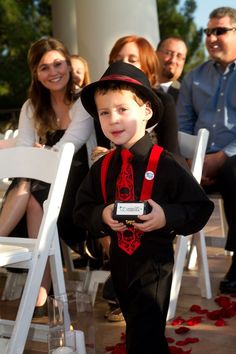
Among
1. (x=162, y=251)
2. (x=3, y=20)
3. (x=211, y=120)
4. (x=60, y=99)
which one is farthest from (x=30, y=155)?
(x=3, y=20)

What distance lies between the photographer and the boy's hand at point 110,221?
7.34 ft

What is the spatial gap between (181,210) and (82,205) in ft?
1.30

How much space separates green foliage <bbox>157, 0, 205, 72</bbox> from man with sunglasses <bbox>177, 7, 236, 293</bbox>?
657 inches

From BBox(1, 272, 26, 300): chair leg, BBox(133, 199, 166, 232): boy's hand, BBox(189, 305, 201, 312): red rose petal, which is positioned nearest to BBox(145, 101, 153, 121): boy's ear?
BBox(133, 199, 166, 232): boy's hand

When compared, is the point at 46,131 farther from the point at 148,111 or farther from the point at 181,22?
the point at 181,22

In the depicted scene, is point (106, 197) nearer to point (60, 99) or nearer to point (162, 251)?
point (162, 251)

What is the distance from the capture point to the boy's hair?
92.1 inches

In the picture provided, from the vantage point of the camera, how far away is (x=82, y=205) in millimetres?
2463

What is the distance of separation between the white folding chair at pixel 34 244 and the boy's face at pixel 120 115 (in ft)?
1.70

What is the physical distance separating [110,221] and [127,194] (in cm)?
12

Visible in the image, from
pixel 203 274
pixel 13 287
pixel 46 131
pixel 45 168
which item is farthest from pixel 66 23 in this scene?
pixel 45 168

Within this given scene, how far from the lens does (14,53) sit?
20094 mm

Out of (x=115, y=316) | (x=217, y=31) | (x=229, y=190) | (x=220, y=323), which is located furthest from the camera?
(x=217, y=31)

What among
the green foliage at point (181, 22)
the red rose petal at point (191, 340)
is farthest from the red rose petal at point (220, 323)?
the green foliage at point (181, 22)
